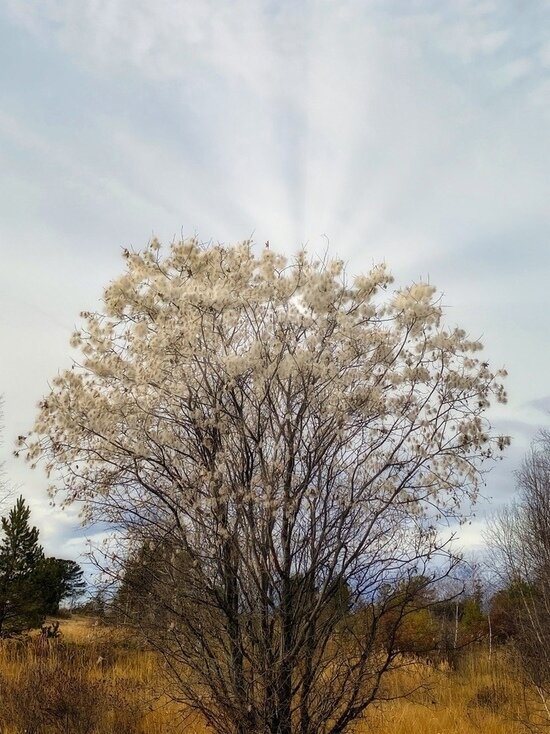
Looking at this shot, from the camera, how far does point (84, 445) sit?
17.5ft

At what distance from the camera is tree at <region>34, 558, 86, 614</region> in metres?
17.5

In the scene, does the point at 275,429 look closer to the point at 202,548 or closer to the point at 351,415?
→ the point at 351,415

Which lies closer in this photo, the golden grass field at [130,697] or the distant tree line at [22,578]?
the golden grass field at [130,697]

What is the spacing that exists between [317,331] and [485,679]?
41.7ft

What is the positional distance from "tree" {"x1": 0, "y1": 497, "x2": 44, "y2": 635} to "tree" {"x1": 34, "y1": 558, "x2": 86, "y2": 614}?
1.16ft

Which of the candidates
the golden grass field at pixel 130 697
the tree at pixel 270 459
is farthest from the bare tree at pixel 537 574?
the tree at pixel 270 459

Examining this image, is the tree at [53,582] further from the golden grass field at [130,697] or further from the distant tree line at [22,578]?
the golden grass field at [130,697]

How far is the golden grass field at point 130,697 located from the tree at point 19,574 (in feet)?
4.38

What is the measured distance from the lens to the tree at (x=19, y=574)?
50.1 feet

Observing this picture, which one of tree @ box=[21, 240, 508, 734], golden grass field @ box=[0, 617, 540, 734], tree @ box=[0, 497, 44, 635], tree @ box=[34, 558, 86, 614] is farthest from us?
tree @ box=[34, 558, 86, 614]

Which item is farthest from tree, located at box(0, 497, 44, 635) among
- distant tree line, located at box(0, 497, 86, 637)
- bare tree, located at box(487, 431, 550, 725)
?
bare tree, located at box(487, 431, 550, 725)

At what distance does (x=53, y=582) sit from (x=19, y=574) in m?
3.76

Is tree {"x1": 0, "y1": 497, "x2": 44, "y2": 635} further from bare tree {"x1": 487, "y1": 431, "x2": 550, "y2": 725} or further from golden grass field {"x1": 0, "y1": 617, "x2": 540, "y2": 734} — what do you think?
bare tree {"x1": 487, "y1": 431, "x2": 550, "y2": 725}

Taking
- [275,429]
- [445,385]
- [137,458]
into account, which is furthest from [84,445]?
[445,385]
